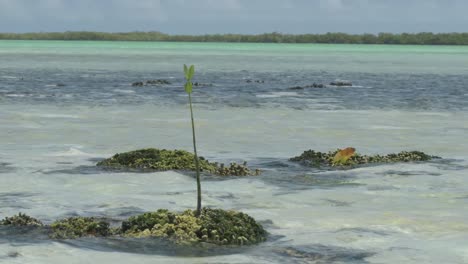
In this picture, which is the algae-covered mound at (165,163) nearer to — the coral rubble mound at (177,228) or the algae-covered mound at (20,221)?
the coral rubble mound at (177,228)

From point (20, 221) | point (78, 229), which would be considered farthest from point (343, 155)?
point (20, 221)

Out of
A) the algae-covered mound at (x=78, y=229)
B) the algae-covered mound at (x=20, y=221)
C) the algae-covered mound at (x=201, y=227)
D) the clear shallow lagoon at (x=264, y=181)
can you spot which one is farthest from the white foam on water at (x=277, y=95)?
the algae-covered mound at (x=78, y=229)

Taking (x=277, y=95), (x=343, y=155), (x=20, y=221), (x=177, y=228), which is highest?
(x=177, y=228)

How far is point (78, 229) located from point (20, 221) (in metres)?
0.92

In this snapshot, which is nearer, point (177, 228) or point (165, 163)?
point (177, 228)

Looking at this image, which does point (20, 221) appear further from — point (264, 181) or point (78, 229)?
point (264, 181)

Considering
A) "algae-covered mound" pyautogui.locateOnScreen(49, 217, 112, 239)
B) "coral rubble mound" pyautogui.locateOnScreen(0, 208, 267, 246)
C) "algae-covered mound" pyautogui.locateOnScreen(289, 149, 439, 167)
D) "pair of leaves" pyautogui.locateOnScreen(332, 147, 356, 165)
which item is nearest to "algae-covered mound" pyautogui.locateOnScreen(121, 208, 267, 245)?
"coral rubble mound" pyautogui.locateOnScreen(0, 208, 267, 246)

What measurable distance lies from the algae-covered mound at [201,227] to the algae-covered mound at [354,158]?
6806mm

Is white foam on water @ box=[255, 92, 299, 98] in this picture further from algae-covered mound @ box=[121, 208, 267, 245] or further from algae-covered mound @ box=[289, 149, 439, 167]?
algae-covered mound @ box=[121, 208, 267, 245]

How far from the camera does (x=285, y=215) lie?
45.0 ft

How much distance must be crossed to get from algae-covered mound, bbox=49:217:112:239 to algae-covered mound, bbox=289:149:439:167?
24.1ft

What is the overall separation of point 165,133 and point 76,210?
462 inches

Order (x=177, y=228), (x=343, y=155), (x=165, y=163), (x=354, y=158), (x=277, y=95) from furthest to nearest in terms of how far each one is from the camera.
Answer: (x=277, y=95) → (x=354, y=158) → (x=343, y=155) → (x=165, y=163) → (x=177, y=228)

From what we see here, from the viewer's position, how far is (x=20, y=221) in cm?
1252
